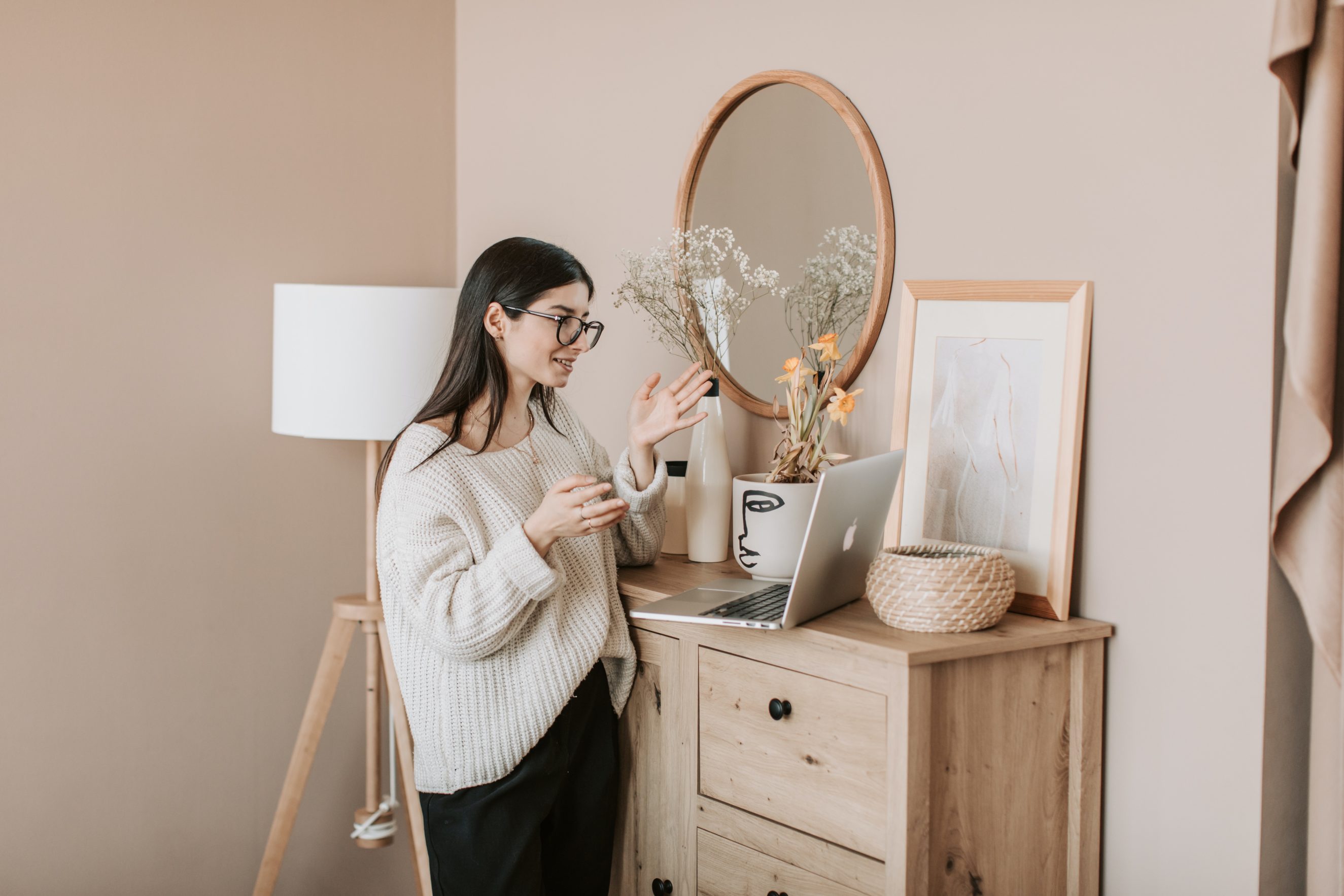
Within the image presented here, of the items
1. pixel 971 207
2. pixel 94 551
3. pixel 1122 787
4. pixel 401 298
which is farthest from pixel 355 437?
pixel 1122 787

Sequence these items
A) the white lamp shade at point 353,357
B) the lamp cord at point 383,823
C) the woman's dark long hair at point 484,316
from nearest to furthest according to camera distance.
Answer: the woman's dark long hair at point 484,316 → the white lamp shade at point 353,357 → the lamp cord at point 383,823

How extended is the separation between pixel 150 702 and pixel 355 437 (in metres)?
0.80

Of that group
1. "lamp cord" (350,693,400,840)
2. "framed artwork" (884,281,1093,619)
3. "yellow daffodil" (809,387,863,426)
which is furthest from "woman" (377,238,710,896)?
"lamp cord" (350,693,400,840)

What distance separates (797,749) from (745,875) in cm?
24

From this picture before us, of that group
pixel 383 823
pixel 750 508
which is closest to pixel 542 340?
pixel 750 508

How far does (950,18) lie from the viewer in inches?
67.5

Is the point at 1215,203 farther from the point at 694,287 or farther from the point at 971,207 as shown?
the point at 694,287

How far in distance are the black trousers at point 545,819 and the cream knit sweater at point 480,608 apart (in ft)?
0.12

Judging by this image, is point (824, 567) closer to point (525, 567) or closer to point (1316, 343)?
point (525, 567)

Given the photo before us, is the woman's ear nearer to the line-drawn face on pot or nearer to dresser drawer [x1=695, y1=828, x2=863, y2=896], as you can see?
the line-drawn face on pot

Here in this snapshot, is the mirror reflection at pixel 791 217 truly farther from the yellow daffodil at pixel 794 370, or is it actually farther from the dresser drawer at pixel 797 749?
the dresser drawer at pixel 797 749

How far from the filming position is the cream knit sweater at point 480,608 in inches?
61.1

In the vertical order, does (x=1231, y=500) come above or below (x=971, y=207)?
below

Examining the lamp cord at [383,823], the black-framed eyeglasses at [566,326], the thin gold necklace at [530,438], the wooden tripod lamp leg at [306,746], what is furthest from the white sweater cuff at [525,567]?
the lamp cord at [383,823]
